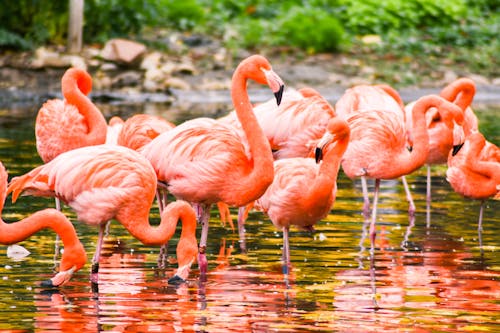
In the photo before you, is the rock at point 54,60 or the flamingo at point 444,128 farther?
the rock at point 54,60

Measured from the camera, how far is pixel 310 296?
6988mm

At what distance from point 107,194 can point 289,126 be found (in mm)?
2913

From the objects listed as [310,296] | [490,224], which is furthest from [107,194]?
[490,224]

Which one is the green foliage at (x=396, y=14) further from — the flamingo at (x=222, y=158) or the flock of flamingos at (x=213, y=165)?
the flamingo at (x=222, y=158)

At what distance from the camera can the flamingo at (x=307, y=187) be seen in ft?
25.4

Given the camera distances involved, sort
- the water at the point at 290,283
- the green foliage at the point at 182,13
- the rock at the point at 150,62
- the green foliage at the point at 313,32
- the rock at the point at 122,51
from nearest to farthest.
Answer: the water at the point at 290,283 → the rock at the point at 122,51 → the rock at the point at 150,62 → the green foliage at the point at 313,32 → the green foliage at the point at 182,13

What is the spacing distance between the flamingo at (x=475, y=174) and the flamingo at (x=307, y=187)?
1822 mm

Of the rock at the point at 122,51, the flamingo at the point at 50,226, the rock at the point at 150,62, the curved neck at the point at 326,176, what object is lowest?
the rock at the point at 150,62

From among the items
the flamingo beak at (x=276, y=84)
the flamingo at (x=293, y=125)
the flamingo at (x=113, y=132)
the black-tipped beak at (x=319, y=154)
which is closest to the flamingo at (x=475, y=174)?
the flamingo at (x=293, y=125)

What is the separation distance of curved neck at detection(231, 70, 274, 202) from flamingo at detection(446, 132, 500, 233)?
2.39 meters

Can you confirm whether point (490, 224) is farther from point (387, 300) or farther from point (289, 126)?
point (387, 300)

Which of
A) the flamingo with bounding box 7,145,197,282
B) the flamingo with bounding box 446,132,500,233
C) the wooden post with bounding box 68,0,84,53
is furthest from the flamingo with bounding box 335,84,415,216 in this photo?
the wooden post with bounding box 68,0,84,53

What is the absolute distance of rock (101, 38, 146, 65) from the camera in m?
19.8

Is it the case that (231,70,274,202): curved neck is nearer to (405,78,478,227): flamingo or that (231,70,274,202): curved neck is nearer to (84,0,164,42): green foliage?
(405,78,478,227): flamingo
